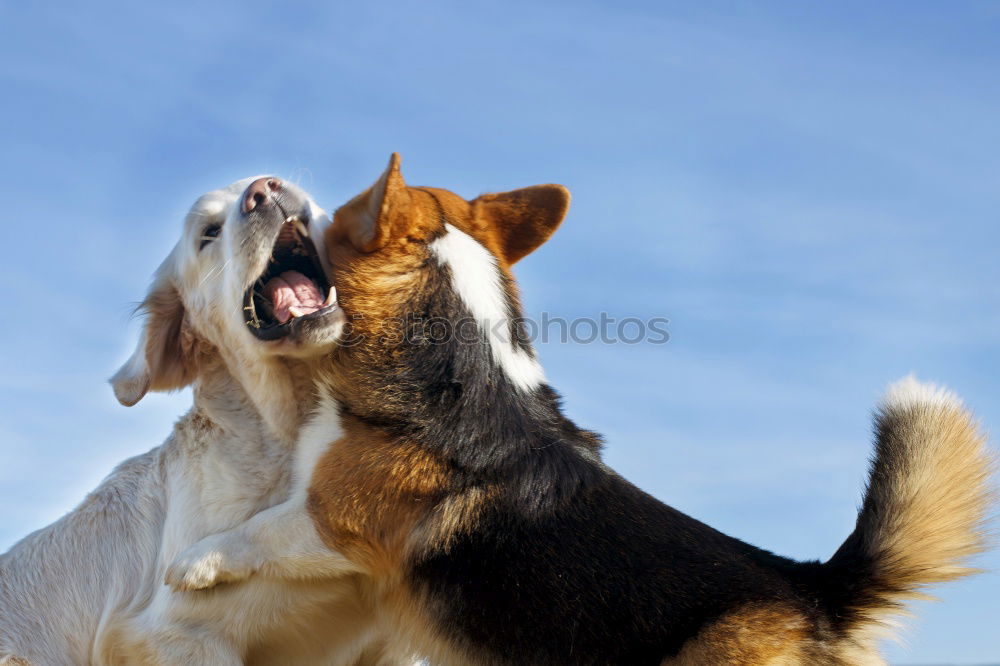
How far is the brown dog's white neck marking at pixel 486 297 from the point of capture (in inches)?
209

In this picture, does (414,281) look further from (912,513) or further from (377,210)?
(912,513)

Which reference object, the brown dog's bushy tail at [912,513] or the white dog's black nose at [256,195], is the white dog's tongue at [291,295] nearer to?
the white dog's black nose at [256,195]

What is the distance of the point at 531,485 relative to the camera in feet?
16.2

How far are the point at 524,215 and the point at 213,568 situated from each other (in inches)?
107

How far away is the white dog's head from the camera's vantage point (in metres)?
5.41

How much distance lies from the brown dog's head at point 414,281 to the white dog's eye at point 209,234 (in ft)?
2.14

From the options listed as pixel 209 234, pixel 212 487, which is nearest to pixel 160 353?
pixel 209 234

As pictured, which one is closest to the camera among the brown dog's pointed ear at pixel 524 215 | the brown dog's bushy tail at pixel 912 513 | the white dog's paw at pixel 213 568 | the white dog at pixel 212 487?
the brown dog's bushy tail at pixel 912 513

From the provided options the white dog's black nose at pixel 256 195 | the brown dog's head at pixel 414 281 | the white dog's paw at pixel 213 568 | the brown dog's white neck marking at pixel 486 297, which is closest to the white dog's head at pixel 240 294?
the white dog's black nose at pixel 256 195

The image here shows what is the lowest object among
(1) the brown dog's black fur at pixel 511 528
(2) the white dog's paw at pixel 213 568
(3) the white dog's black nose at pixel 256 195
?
(2) the white dog's paw at pixel 213 568

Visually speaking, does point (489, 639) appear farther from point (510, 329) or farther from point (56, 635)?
point (56, 635)

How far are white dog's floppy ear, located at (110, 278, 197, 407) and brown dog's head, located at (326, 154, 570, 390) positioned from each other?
3.61ft

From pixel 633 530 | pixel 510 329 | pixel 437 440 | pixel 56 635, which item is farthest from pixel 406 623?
pixel 56 635

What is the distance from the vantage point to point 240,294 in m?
5.49
